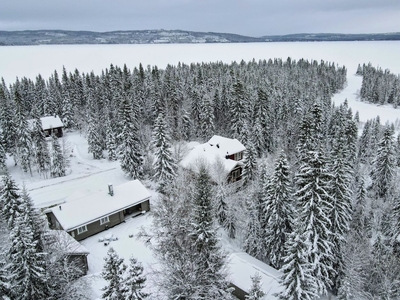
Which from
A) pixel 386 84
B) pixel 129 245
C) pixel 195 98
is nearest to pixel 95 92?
pixel 195 98

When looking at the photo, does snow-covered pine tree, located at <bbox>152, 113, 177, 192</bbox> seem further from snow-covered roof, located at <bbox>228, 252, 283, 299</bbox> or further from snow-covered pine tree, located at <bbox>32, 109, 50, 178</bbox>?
snow-covered pine tree, located at <bbox>32, 109, 50, 178</bbox>

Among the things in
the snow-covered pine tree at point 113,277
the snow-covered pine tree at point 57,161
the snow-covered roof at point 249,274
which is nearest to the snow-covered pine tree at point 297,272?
the snow-covered roof at point 249,274

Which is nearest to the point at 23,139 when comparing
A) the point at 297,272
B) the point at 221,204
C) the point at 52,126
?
the point at 52,126

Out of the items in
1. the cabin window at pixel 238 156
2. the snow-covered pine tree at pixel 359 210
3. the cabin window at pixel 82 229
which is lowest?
the snow-covered pine tree at pixel 359 210

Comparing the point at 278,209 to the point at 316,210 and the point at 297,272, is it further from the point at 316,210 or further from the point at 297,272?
the point at 297,272

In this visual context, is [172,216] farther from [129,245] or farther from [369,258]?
[369,258]

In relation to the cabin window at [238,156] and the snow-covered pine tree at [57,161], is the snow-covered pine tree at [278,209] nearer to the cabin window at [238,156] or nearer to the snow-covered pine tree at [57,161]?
the cabin window at [238,156]
